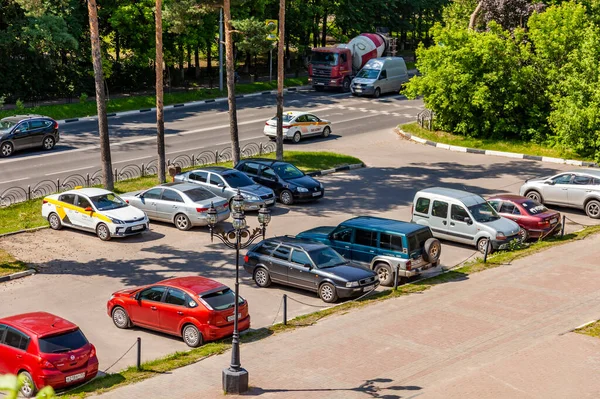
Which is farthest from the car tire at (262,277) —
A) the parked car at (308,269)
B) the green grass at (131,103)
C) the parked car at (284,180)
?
the green grass at (131,103)

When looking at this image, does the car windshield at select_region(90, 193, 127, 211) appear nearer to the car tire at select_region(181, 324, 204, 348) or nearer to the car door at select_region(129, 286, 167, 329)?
the car door at select_region(129, 286, 167, 329)

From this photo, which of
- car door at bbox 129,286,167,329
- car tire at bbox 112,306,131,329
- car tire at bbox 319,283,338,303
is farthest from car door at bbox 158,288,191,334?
car tire at bbox 319,283,338,303

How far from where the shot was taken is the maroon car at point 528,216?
88.8 feet

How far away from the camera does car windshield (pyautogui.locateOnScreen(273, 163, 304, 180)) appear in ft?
105

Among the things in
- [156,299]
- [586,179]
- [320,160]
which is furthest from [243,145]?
[156,299]

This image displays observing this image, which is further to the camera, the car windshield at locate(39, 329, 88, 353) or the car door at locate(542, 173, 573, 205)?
the car door at locate(542, 173, 573, 205)

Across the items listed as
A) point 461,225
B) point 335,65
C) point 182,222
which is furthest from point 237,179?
point 335,65

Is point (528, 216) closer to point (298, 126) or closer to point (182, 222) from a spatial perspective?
point (182, 222)

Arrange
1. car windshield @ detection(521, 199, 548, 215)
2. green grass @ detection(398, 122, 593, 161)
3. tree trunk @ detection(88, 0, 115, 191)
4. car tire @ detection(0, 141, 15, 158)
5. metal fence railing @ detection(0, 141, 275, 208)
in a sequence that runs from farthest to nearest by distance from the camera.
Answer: green grass @ detection(398, 122, 593, 161)
car tire @ detection(0, 141, 15, 158)
metal fence railing @ detection(0, 141, 275, 208)
tree trunk @ detection(88, 0, 115, 191)
car windshield @ detection(521, 199, 548, 215)

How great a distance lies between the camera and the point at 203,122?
46.4m

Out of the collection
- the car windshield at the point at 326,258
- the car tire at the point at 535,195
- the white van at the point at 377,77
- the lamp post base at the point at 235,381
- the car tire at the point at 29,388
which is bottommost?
the car tire at the point at 29,388

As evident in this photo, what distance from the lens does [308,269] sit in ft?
71.3

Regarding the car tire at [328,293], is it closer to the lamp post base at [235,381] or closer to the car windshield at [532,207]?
the lamp post base at [235,381]

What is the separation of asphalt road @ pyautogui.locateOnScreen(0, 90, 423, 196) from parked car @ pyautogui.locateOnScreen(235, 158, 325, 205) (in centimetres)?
688
